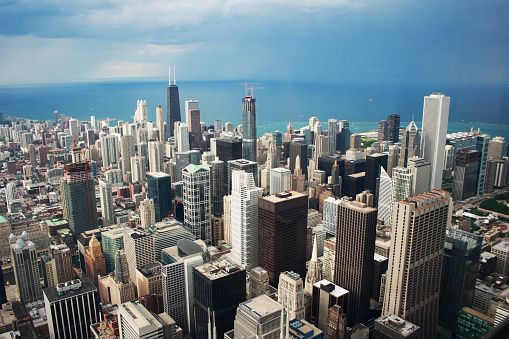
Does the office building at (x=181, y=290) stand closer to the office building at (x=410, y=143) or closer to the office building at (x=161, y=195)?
the office building at (x=161, y=195)

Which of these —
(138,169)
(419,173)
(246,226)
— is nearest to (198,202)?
(246,226)

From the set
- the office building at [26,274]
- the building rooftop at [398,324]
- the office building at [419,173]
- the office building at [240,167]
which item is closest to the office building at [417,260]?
the building rooftop at [398,324]

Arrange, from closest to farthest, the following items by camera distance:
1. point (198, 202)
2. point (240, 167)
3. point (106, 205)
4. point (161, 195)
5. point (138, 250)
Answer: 1. point (138, 250)
2. point (198, 202)
3. point (106, 205)
4. point (240, 167)
5. point (161, 195)

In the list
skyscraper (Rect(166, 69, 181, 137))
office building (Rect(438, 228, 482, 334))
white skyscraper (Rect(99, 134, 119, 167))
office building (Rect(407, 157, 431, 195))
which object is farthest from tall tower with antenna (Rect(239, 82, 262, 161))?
office building (Rect(438, 228, 482, 334))

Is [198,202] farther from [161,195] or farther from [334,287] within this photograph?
[334,287]

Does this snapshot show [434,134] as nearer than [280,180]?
Yes

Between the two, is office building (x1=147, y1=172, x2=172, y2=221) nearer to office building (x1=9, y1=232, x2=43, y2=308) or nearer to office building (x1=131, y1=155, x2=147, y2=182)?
office building (x1=131, y1=155, x2=147, y2=182)

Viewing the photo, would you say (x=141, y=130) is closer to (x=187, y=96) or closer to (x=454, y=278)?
(x=187, y=96)
